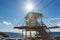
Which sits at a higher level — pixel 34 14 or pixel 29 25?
pixel 34 14

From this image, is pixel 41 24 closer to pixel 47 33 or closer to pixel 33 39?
pixel 47 33

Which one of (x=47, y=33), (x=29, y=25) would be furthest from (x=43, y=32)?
(x=29, y=25)

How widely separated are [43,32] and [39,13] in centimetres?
321

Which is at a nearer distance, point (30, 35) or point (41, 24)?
point (41, 24)

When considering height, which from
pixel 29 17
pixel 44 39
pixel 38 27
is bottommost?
pixel 44 39

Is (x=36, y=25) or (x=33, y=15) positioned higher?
(x=33, y=15)

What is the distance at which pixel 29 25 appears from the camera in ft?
84.2

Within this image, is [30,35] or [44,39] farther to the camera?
[30,35]

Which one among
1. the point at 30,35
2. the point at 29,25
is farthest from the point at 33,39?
the point at 29,25

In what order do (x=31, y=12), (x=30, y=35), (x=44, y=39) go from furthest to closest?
(x=30, y=35), (x=31, y=12), (x=44, y=39)

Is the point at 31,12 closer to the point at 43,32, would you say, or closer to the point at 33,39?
the point at 43,32

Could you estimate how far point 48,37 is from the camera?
23703 millimetres

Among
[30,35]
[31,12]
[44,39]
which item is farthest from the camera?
[30,35]

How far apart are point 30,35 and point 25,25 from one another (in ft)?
9.17
